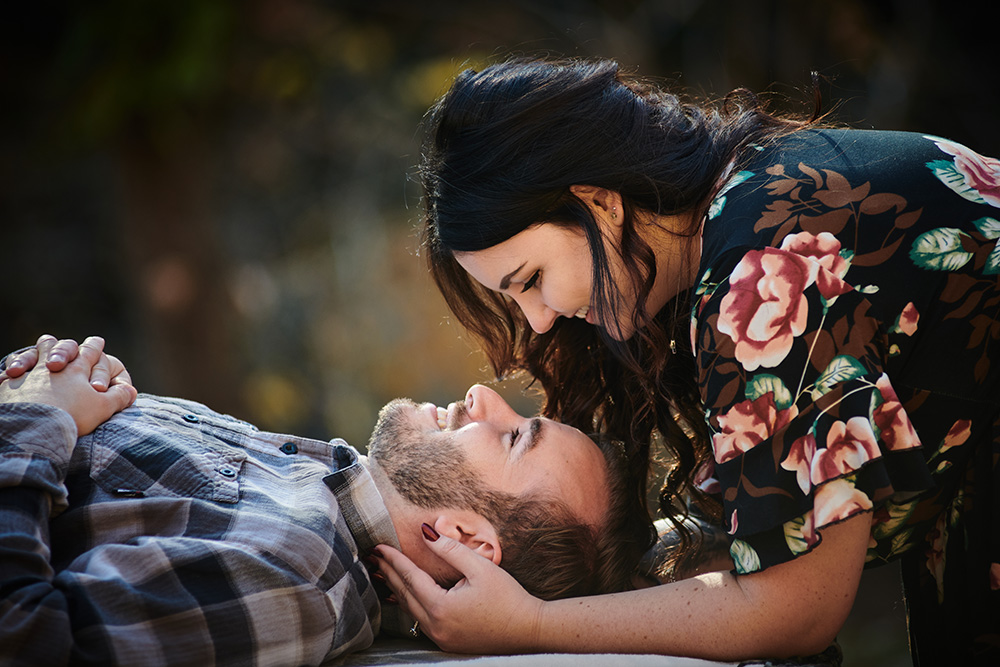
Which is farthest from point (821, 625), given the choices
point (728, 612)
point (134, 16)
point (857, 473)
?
point (134, 16)

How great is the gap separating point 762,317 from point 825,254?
16cm

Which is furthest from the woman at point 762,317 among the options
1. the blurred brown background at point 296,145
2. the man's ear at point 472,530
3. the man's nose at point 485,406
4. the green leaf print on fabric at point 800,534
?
the blurred brown background at point 296,145

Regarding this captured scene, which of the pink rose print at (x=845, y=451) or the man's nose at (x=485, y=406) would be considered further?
the man's nose at (x=485, y=406)

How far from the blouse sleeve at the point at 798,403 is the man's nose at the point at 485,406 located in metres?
0.72

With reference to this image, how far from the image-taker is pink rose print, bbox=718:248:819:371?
1367mm

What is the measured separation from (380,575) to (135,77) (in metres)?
3.82

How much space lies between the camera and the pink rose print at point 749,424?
1.36 m

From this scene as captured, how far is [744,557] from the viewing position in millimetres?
1416

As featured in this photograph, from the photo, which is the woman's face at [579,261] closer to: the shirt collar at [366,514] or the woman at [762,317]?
the woman at [762,317]

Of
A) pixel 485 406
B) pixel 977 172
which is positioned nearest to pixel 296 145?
pixel 485 406

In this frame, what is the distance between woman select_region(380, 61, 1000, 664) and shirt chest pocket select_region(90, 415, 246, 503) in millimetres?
408

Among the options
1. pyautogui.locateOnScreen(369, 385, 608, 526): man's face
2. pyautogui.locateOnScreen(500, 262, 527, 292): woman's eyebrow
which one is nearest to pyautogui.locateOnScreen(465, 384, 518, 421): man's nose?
pyautogui.locateOnScreen(369, 385, 608, 526): man's face

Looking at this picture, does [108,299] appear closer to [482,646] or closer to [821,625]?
[482,646]

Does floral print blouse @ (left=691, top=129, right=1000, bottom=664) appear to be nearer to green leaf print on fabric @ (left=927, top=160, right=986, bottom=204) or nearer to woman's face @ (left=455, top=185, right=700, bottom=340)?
green leaf print on fabric @ (left=927, top=160, right=986, bottom=204)
